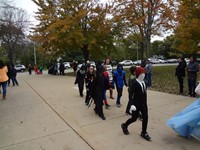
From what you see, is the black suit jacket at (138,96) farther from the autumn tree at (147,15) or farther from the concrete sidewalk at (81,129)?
the autumn tree at (147,15)

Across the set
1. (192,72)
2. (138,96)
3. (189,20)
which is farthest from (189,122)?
(189,20)

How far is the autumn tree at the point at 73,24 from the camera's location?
67.8 ft

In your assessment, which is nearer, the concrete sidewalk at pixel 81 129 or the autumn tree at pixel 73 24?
the concrete sidewalk at pixel 81 129

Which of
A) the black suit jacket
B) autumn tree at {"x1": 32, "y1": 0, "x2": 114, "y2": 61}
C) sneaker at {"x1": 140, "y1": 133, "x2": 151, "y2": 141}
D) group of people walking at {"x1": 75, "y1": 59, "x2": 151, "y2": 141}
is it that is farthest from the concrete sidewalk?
autumn tree at {"x1": 32, "y1": 0, "x2": 114, "y2": 61}

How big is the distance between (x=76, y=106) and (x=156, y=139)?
152 inches

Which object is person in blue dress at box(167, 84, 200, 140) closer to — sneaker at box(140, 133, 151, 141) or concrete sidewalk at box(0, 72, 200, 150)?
concrete sidewalk at box(0, 72, 200, 150)

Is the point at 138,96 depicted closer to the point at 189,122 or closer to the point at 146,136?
the point at 146,136

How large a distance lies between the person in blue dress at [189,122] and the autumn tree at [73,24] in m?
17.0

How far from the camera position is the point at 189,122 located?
4082 millimetres

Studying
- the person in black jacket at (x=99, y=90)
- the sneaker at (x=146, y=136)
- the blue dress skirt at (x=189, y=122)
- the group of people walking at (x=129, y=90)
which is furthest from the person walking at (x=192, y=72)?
the sneaker at (x=146, y=136)

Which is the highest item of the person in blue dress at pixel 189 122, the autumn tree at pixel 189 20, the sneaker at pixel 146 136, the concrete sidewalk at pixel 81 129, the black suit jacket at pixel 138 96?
the autumn tree at pixel 189 20

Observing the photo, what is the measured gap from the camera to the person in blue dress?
406 cm

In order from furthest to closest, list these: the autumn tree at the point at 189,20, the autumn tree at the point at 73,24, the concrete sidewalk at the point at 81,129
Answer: the autumn tree at the point at 73,24, the autumn tree at the point at 189,20, the concrete sidewalk at the point at 81,129

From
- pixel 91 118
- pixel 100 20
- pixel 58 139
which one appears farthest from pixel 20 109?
pixel 100 20
